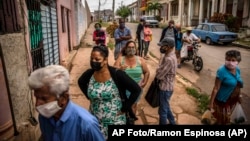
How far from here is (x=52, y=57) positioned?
7242 mm

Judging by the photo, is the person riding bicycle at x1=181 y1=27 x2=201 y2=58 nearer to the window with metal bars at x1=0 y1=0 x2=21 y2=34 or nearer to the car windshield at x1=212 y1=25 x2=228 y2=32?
the window with metal bars at x1=0 y1=0 x2=21 y2=34

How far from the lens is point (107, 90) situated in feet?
8.96

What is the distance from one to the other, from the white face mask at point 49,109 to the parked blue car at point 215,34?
15.7m

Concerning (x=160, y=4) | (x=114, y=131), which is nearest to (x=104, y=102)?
(x=114, y=131)

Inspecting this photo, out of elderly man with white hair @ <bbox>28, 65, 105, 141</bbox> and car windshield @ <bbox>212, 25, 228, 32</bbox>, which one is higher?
car windshield @ <bbox>212, 25, 228, 32</bbox>

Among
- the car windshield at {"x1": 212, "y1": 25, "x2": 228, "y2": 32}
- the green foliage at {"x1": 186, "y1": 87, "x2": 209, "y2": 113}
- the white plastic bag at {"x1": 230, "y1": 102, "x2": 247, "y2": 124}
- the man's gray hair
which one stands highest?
the car windshield at {"x1": 212, "y1": 25, "x2": 228, "y2": 32}

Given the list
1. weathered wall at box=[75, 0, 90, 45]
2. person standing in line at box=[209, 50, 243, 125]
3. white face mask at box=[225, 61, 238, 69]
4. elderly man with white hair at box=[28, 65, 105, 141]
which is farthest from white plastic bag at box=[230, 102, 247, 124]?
weathered wall at box=[75, 0, 90, 45]

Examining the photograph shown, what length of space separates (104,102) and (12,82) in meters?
1.49

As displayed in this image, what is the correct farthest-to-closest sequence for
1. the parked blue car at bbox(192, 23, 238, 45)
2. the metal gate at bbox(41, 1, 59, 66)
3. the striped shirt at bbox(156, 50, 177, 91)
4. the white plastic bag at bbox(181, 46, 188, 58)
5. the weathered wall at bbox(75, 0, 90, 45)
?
the parked blue car at bbox(192, 23, 238, 45) < the weathered wall at bbox(75, 0, 90, 45) < the white plastic bag at bbox(181, 46, 188, 58) < the metal gate at bbox(41, 1, 59, 66) < the striped shirt at bbox(156, 50, 177, 91)

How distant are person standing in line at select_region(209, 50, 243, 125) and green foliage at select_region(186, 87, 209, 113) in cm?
167

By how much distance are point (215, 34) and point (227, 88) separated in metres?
13.3

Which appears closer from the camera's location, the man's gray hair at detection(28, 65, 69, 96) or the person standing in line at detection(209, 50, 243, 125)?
the man's gray hair at detection(28, 65, 69, 96)

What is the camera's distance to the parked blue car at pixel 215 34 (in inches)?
623

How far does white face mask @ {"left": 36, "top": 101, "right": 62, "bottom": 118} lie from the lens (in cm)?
164
